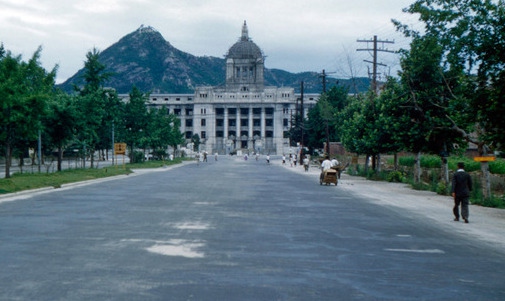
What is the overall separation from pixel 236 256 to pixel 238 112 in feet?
528

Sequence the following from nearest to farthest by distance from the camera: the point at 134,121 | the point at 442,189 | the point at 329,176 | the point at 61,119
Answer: the point at 442,189 < the point at 329,176 < the point at 61,119 < the point at 134,121

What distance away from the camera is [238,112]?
6722 inches

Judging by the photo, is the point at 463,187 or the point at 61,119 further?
the point at 61,119

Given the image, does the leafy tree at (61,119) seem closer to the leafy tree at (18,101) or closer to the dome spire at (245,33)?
the leafy tree at (18,101)

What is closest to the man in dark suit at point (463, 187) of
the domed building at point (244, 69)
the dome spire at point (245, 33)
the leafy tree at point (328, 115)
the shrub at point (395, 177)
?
the shrub at point (395, 177)

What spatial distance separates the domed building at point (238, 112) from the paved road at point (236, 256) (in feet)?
479

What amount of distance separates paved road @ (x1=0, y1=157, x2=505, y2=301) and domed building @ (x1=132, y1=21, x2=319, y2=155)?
146m

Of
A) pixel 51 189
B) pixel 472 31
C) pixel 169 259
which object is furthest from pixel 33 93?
pixel 169 259

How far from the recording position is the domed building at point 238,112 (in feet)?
547

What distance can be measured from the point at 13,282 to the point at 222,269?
3.01m

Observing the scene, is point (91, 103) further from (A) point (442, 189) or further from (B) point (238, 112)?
(B) point (238, 112)

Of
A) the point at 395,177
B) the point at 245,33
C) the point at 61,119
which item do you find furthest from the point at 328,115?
the point at 245,33

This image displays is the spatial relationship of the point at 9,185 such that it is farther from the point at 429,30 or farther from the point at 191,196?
the point at 429,30

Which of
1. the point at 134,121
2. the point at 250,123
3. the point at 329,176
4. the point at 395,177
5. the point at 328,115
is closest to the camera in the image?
the point at 329,176
